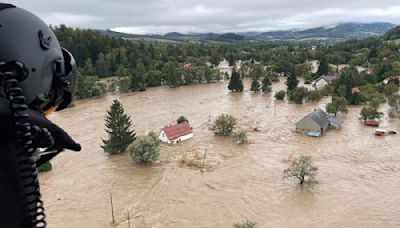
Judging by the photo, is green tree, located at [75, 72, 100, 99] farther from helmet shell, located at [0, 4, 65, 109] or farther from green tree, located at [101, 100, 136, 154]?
helmet shell, located at [0, 4, 65, 109]

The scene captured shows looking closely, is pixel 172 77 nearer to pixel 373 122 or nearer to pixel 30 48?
pixel 373 122

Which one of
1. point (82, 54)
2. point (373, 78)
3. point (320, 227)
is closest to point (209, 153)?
point (320, 227)

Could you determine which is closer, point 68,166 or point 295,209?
point 295,209

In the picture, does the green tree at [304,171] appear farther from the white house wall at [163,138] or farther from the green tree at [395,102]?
the green tree at [395,102]

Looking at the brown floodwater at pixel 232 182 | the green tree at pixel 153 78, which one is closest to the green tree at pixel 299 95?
the brown floodwater at pixel 232 182

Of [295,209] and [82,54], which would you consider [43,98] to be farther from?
[82,54]

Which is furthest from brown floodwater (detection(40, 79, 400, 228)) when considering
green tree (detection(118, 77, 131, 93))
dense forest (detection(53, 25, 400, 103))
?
green tree (detection(118, 77, 131, 93))
